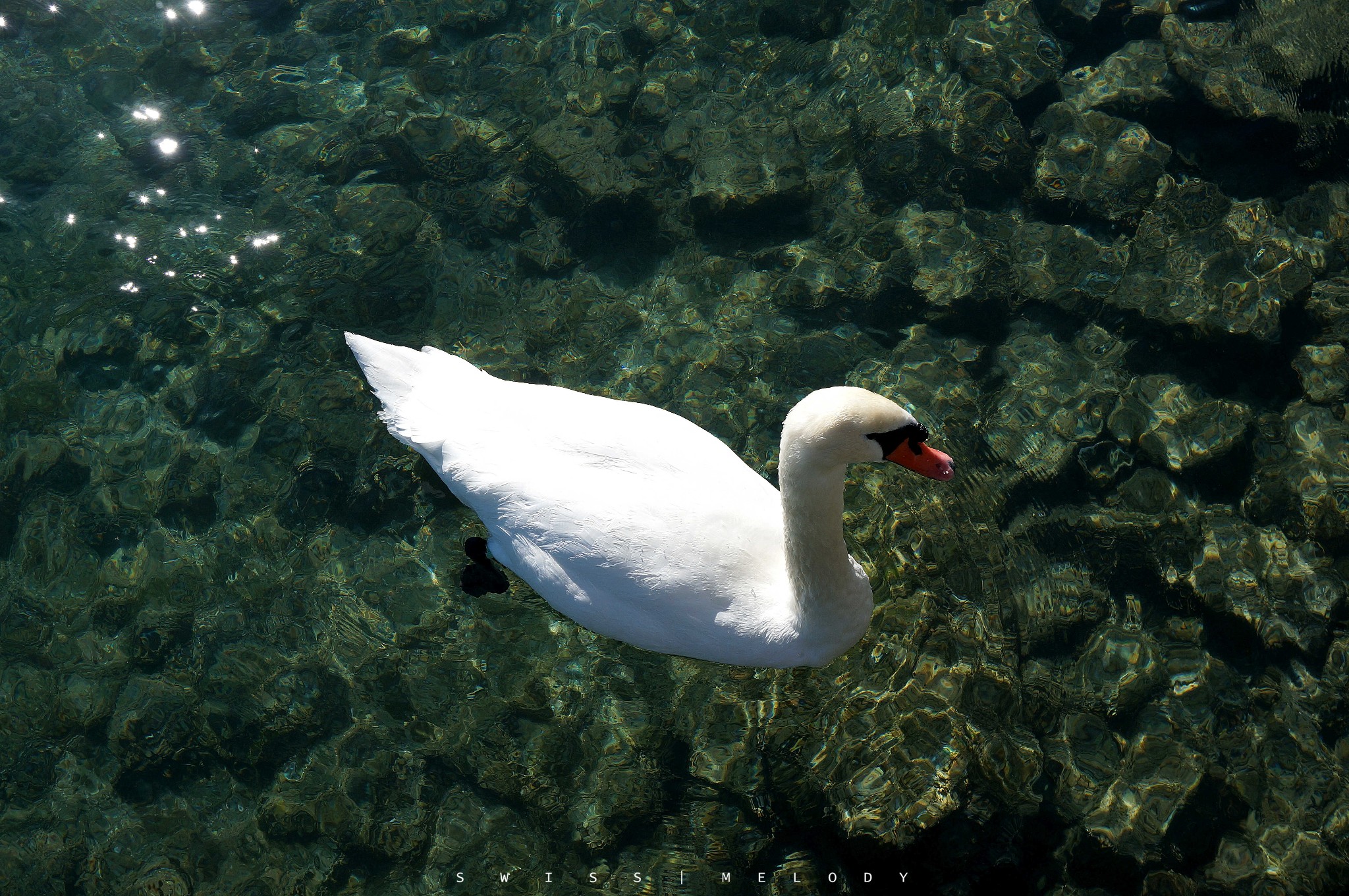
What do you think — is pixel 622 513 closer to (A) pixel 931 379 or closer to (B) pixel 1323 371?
(A) pixel 931 379

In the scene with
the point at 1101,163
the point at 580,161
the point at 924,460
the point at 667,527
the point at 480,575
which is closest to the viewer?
the point at 924,460

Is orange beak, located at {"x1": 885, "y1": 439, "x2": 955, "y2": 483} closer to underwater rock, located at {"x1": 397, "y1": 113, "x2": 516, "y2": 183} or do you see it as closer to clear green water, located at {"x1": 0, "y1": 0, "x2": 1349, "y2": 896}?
clear green water, located at {"x1": 0, "y1": 0, "x2": 1349, "y2": 896}

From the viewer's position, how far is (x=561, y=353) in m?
6.44

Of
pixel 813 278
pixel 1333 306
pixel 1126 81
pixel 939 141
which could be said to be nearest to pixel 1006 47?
pixel 1126 81

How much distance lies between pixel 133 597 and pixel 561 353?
298 cm

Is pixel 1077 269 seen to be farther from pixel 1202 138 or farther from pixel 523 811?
pixel 523 811

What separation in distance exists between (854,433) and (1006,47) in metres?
4.97

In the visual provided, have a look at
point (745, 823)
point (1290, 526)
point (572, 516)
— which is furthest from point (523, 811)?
point (1290, 526)

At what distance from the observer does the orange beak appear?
3.87 m

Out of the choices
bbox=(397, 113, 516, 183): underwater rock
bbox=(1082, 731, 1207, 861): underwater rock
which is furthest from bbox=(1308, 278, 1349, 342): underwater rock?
bbox=(397, 113, 516, 183): underwater rock

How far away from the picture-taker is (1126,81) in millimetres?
6980

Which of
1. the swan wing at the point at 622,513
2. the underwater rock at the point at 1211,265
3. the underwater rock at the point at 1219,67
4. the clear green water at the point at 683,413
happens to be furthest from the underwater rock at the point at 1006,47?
the swan wing at the point at 622,513

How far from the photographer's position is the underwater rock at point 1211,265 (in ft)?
19.3

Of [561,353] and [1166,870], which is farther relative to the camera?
[561,353]
